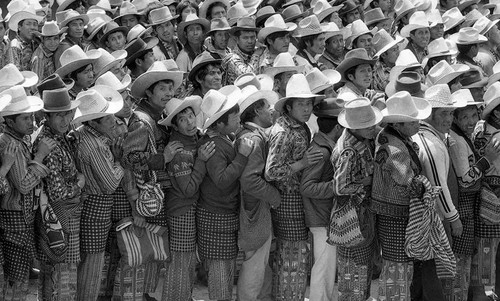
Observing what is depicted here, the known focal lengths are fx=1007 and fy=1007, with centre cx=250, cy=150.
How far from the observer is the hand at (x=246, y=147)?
312 inches

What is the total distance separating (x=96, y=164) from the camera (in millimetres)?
7637

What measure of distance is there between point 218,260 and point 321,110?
153 cm

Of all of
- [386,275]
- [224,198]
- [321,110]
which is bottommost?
[386,275]

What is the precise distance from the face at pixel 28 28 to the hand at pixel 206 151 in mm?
4253

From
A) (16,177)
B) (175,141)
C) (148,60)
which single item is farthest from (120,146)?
(148,60)

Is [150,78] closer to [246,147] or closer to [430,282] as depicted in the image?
[246,147]

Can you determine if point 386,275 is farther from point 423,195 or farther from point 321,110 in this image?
point 321,110

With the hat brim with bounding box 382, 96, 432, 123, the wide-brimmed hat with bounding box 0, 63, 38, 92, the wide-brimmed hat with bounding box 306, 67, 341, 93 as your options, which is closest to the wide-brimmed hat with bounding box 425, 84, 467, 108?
the hat brim with bounding box 382, 96, 432, 123

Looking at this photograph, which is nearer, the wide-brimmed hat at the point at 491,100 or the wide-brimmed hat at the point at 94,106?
the wide-brimmed hat at the point at 94,106

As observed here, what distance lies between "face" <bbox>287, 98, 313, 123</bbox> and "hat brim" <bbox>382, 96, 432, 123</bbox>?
603 mm

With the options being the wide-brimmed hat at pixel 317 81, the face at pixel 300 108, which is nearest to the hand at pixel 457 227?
the face at pixel 300 108

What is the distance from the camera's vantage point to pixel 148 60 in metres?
9.27

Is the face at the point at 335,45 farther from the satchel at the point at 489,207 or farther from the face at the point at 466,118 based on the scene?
the satchel at the point at 489,207

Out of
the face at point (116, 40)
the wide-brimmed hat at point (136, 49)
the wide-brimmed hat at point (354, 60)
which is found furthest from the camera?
the face at point (116, 40)
